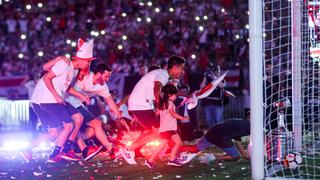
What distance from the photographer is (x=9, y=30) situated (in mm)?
23562

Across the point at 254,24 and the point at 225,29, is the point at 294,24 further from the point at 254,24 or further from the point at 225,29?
the point at 225,29

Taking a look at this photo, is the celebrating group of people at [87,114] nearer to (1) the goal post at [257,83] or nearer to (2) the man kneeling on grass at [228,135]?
(2) the man kneeling on grass at [228,135]

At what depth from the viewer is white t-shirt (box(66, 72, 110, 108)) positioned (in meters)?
11.4

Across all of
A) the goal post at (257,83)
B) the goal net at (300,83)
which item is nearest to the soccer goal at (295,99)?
the goal net at (300,83)

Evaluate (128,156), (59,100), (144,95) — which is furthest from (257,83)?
(59,100)

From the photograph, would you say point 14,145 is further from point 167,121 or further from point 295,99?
point 295,99

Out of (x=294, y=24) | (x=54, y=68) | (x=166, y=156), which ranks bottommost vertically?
(x=166, y=156)

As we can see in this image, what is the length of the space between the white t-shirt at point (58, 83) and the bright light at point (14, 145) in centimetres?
249

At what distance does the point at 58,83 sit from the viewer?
1095cm

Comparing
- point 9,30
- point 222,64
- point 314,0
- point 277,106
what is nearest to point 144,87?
point 277,106

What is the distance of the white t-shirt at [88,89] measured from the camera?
1145 cm

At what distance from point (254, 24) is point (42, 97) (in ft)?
13.7

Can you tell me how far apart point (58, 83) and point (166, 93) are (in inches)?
69.2

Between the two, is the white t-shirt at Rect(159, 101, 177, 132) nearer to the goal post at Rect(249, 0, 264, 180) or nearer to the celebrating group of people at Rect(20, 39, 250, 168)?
the celebrating group of people at Rect(20, 39, 250, 168)
